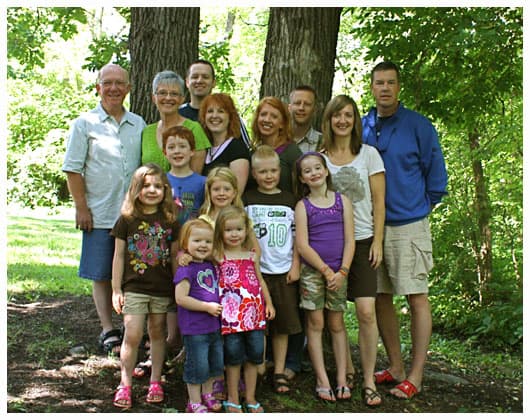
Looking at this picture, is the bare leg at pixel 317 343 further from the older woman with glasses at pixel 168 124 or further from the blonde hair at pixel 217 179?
the older woman with glasses at pixel 168 124

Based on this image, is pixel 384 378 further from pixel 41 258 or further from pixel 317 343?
pixel 41 258

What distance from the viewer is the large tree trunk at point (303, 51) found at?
5.46 metres

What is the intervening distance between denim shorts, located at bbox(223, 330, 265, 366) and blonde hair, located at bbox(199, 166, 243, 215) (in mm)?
829

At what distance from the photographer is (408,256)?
449cm

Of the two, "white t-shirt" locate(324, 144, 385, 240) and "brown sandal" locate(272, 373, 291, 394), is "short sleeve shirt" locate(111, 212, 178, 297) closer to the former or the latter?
"brown sandal" locate(272, 373, 291, 394)

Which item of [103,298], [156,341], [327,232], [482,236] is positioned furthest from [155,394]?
[482,236]

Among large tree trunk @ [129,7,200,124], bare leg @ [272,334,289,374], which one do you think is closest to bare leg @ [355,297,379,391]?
bare leg @ [272,334,289,374]

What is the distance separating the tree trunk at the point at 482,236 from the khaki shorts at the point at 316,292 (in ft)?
16.5

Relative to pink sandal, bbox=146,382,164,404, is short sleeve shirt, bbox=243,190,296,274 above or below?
above

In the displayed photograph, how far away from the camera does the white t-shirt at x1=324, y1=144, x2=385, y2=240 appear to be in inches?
172

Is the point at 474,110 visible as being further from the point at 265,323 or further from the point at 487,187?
the point at 265,323

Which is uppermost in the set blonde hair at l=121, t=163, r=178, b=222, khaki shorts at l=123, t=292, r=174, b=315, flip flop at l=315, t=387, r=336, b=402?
blonde hair at l=121, t=163, r=178, b=222

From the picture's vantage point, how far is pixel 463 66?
7.11 m

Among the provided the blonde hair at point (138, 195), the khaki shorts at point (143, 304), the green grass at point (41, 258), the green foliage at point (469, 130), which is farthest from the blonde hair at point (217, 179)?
the green grass at point (41, 258)
